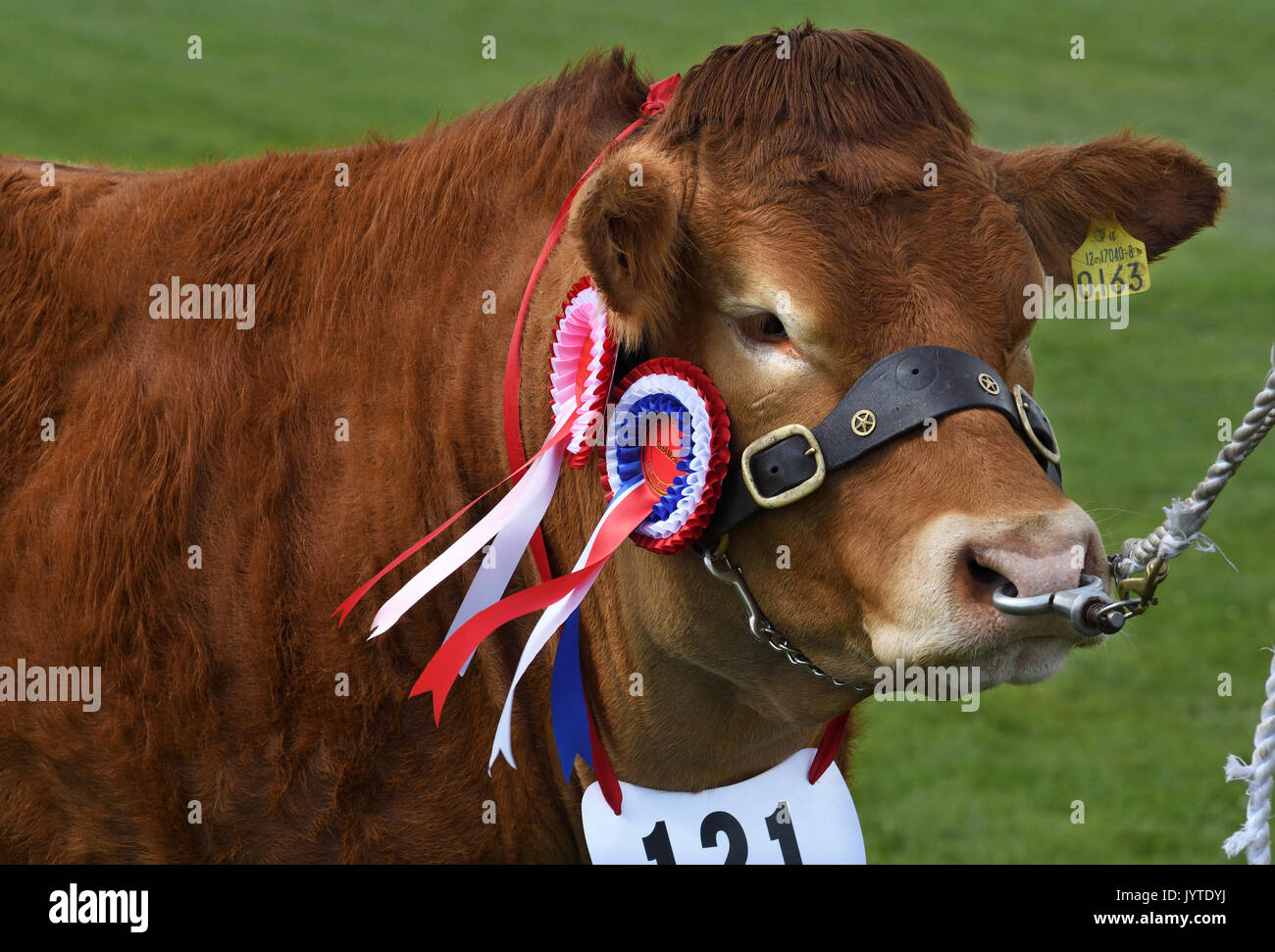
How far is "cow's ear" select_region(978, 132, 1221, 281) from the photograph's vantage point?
3.08 m

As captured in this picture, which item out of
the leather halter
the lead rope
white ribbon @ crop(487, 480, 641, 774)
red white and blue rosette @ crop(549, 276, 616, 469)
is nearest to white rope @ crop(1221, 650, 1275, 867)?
the lead rope

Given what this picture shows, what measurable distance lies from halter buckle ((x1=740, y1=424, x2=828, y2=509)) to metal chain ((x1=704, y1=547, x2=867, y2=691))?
0.19m

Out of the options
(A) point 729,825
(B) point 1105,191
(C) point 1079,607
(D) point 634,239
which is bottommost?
(A) point 729,825

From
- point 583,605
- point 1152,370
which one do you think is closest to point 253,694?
point 583,605

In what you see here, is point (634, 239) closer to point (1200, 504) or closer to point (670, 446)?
point (670, 446)

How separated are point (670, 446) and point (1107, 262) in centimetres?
116

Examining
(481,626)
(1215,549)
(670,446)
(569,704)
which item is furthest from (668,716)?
(1215,549)

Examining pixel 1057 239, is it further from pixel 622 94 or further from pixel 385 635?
pixel 385 635

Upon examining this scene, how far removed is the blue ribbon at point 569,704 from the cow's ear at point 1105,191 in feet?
4.36

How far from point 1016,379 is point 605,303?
809mm

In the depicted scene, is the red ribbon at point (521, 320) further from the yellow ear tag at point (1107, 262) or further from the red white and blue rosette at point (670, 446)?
the yellow ear tag at point (1107, 262)

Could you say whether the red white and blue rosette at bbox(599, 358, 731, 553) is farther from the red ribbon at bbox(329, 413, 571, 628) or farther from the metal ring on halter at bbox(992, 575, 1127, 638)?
the metal ring on halter at bbox(992, 575, 1127, 638)

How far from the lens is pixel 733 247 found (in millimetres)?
2691

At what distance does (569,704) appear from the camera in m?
3.22
